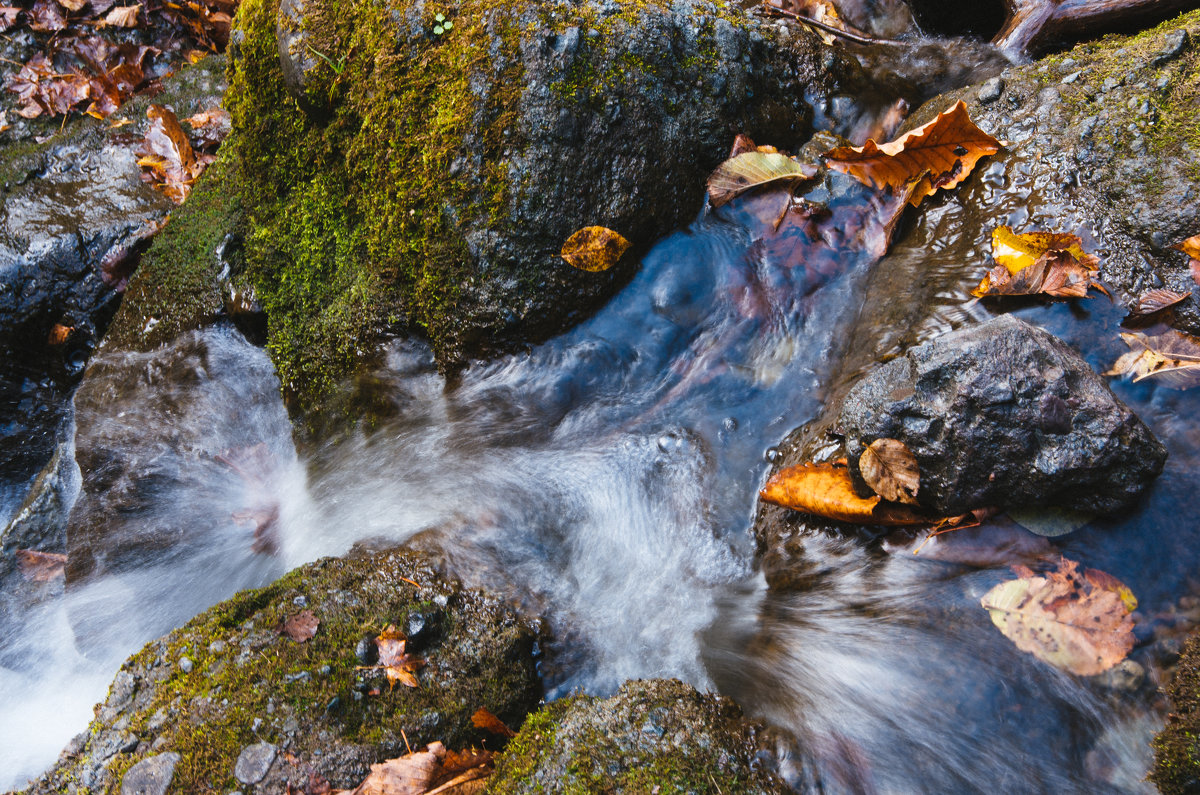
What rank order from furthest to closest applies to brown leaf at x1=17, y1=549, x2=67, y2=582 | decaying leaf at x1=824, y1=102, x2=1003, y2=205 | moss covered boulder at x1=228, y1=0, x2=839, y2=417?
brown leaf at x1=17, y1=549, x2=67, y2=582 < decaying leaf at x1=824, y1=102, x2=1003, y2=205 < moss covered boulder at x1=228, y1=0, x2=839, y2=417

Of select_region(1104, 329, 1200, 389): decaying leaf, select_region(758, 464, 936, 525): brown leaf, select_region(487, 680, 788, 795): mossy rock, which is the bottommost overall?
select_region(487, 680, 788, 795): mossy rock

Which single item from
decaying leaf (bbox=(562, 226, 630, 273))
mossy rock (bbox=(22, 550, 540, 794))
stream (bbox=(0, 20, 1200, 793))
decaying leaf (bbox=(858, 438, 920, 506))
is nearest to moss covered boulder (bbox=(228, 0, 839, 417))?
decaying leaf (bbox=(562, 226, 630, 273))

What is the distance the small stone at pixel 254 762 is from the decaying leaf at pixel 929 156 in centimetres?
322

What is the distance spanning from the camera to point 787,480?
2.44 meters

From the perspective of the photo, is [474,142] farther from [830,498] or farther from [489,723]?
[489,723]

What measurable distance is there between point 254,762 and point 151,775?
0.29 metres

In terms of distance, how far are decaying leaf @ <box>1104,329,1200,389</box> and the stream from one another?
0.18 feet

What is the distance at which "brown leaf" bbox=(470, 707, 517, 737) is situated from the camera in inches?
85.7

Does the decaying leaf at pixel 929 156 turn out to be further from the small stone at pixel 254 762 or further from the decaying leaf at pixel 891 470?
the small stone at pixel 254 762

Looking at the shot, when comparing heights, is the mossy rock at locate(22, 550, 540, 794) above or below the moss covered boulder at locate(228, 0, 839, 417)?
below

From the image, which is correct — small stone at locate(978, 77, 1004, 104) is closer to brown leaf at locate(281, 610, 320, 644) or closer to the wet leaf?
the wet leaf

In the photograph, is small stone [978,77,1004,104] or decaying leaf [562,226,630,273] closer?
decaying leaf [562,226,630,273]

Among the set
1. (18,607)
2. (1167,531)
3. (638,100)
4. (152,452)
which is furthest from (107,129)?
(1167,531)

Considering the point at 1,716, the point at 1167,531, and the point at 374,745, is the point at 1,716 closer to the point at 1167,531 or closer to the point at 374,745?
the point at 374,745
